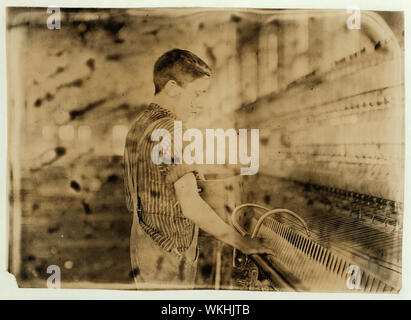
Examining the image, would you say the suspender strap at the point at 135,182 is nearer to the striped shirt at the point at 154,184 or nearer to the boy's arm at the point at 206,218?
the striped shirt at the point at 154,184

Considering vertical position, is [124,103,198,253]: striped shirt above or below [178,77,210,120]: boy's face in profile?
below

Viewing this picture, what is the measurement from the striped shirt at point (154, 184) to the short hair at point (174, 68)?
14 cm

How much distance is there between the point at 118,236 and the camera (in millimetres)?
1364

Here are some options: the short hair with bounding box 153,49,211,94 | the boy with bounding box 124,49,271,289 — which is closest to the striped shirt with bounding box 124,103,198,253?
the boy with bounding box 124,49,271,289

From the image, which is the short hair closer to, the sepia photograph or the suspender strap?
the sepia photograph

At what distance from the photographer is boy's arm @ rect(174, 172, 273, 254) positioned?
4.43ft

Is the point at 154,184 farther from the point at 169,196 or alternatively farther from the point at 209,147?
the point at 209,147

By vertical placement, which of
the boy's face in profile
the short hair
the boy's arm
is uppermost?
the short hair

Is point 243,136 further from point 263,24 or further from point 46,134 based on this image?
point 46,134

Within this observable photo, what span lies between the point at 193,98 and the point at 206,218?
570mm

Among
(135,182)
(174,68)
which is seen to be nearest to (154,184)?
(135,182)

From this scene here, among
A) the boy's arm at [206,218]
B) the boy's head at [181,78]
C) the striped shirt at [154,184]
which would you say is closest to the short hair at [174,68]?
the boy's head at [181,78]

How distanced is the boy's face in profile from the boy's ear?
14mm
